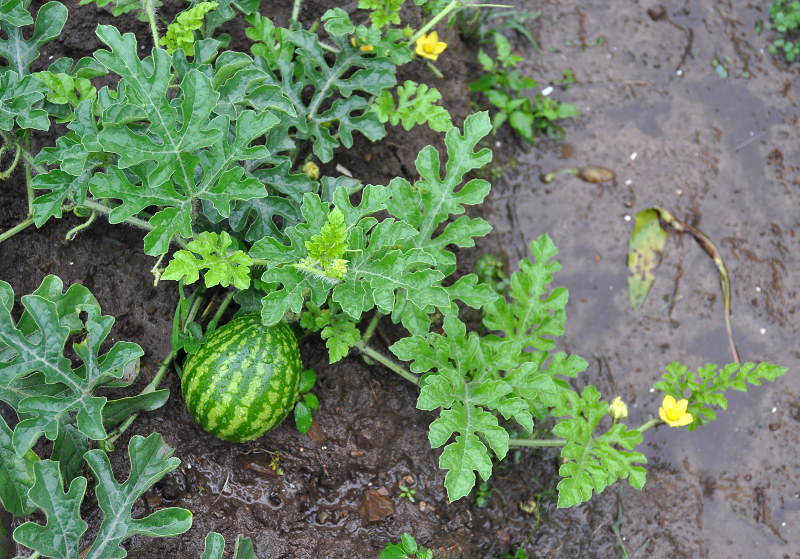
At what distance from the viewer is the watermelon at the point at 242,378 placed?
2996mm

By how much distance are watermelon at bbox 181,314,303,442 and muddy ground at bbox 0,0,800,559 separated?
374mm

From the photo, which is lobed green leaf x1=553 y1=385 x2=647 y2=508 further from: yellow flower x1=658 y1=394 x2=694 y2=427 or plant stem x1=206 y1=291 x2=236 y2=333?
plant stem x1=206 y1=291 x2=236 y2=333

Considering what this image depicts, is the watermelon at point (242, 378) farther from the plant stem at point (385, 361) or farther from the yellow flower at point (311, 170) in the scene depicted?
the yellow flower at point (311, 170)

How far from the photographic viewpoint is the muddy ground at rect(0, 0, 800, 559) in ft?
11.3

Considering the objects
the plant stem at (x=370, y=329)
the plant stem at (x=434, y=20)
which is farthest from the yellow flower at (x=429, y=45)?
the plant stem at (x=370, y=329)

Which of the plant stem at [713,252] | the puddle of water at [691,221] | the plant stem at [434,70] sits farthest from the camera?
the plant stem at [713,252]

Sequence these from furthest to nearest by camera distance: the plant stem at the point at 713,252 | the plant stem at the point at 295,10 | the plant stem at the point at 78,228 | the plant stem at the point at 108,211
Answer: the plant stem at the point at 713,252
the plant stem at the point at 295,10
the plant stem at the point at 78,228
the plant stem at the point at 108,211

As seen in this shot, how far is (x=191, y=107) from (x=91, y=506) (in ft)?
6.50

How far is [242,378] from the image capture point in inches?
118

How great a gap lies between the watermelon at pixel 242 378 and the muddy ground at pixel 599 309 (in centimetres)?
37

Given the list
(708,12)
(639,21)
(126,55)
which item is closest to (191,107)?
(126,55)

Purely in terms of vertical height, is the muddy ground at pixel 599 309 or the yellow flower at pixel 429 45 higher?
the yellow flower at pixel 429 45

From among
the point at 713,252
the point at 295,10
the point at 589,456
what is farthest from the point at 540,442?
the point at 295,10

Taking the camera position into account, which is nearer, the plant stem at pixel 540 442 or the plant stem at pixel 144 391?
the plant stem at pixel 144 391
